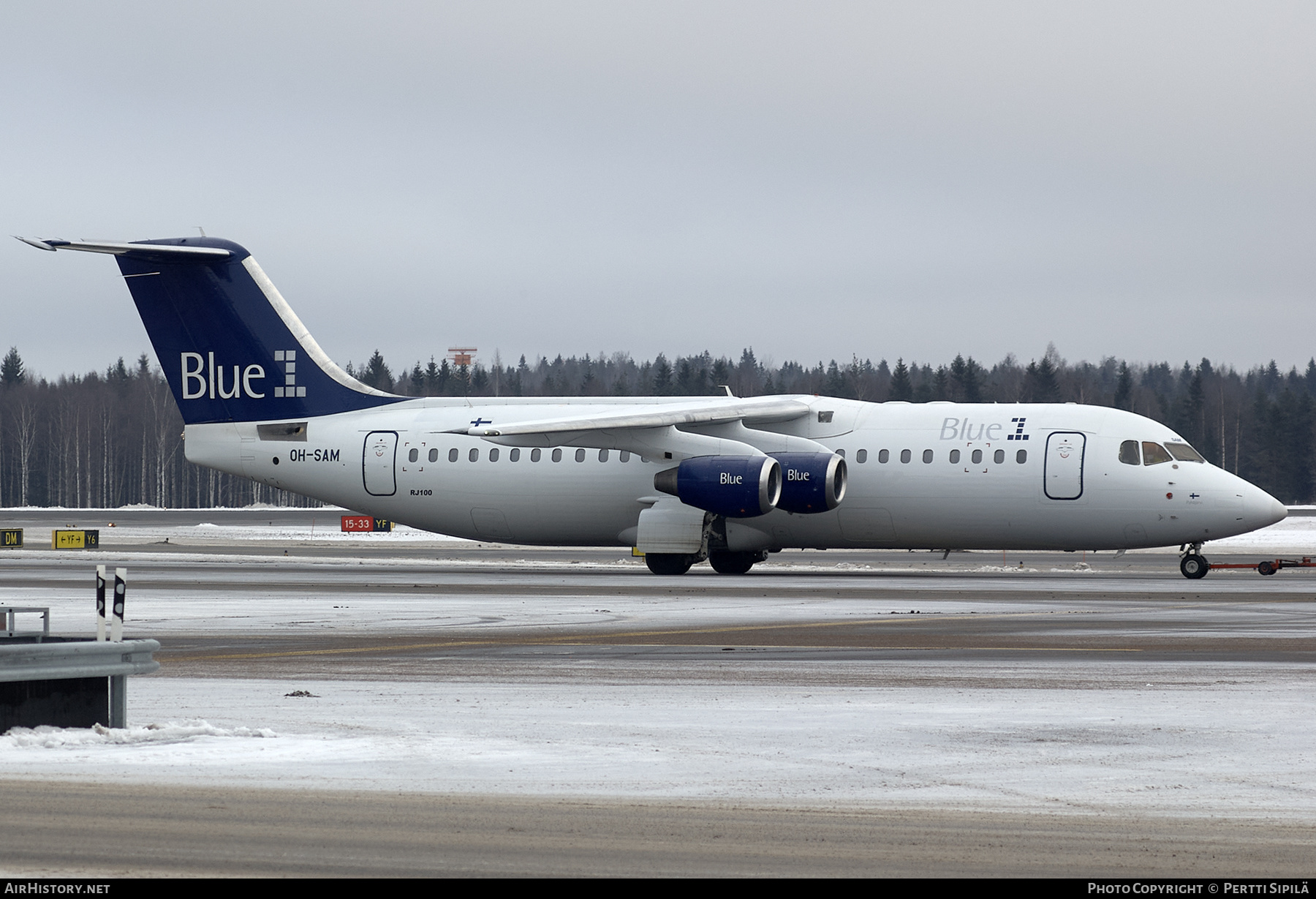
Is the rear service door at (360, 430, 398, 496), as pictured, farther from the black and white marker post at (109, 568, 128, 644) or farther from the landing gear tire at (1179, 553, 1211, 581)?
the black and white marker post at (109, 568, 128, 644)

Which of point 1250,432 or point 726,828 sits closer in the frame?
point 726,828

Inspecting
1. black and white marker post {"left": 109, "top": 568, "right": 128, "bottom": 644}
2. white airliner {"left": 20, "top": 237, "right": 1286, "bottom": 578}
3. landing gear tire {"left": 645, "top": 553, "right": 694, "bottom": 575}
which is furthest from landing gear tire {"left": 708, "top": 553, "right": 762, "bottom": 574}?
black and white marker post {"left": 109, "top": 568, "right": 128, "bottom": 644}

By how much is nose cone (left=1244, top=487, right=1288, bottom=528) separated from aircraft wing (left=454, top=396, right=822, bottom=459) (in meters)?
9.76

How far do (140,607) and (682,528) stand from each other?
47.4 ft

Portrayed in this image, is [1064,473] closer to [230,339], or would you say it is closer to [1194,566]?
[1194,566]

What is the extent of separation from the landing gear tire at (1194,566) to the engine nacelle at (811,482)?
7.88 metres

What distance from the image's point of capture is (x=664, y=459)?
36531 millimetres

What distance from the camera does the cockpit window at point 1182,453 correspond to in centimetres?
3444

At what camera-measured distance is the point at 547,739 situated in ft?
37.7

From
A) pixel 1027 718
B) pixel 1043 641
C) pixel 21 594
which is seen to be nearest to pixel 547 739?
pixel 1027 718

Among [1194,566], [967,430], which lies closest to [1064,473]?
[967,430]

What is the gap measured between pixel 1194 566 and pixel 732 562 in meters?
10.7

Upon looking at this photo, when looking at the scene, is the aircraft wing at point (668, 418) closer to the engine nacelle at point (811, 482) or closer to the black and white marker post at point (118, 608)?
the engine nacelle at point (811, 482)
